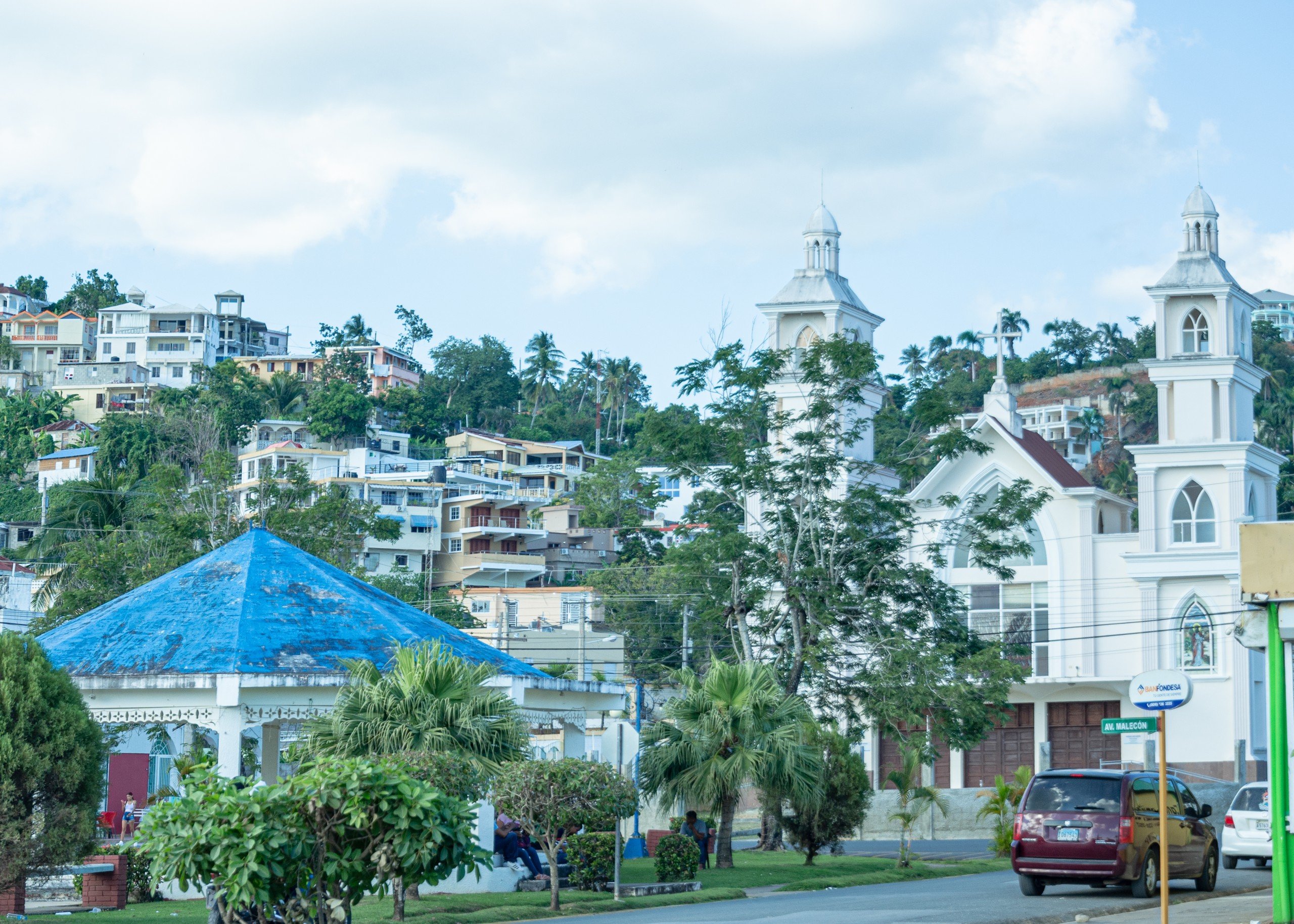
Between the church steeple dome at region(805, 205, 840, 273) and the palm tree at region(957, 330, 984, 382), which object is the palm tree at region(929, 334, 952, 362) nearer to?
the palm tree at region(957, 330, 984, 382)

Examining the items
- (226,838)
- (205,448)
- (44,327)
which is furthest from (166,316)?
(226,838)

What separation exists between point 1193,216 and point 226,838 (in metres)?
50.0

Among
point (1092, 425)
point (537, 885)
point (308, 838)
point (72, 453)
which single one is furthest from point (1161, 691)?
point (72, 453)

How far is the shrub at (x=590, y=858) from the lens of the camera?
23.2 meters

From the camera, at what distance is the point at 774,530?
123 feet

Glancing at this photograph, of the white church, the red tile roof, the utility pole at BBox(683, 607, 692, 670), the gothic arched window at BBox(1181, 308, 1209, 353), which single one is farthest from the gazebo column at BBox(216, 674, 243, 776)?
the gothic arched window at BBox(1181, 308, 1209, 353)

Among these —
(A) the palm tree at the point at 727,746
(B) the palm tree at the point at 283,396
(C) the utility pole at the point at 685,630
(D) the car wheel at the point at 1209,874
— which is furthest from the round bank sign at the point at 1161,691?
(B) the palm tree at the point at 283,396

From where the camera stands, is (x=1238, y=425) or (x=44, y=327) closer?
(x=1238, y=425)

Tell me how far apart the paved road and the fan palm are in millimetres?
2713

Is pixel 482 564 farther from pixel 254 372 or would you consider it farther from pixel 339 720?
pixel 339 720

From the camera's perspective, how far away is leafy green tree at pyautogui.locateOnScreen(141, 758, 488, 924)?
37.0ft

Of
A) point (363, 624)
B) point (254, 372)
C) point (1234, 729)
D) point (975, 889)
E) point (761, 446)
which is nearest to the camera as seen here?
point (975, 889)

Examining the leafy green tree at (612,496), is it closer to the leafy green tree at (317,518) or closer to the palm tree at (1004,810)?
the leafy green tree at (317,518)

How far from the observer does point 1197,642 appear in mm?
53500
